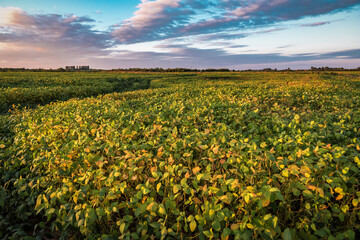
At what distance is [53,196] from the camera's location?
3.05 meters

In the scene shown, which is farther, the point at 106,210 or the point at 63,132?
the point at 63,132

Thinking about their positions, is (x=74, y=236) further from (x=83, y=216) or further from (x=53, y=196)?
(x=53, y=196)

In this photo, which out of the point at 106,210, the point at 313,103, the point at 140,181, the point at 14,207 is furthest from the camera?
the point at 313,103

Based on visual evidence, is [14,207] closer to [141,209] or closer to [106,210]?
[106,210]

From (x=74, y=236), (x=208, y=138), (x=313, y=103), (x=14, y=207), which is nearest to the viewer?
(x=74, y=236)

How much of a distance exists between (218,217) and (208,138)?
2141 mm

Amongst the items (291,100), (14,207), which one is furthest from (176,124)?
(291,100)

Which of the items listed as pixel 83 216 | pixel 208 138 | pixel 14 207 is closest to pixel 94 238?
pixel 83 216

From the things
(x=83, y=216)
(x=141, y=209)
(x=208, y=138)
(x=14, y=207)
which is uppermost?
(x=208, y=138)

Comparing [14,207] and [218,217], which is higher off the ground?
[218,217]

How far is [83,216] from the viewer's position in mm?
2707

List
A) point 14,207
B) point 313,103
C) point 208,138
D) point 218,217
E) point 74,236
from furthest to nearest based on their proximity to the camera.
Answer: point 313,103, point 208,138, point 14,207, point 74,236, point 218,217

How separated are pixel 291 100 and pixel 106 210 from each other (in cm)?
1014

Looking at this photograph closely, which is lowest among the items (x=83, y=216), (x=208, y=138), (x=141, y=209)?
(x=83, y=216)
